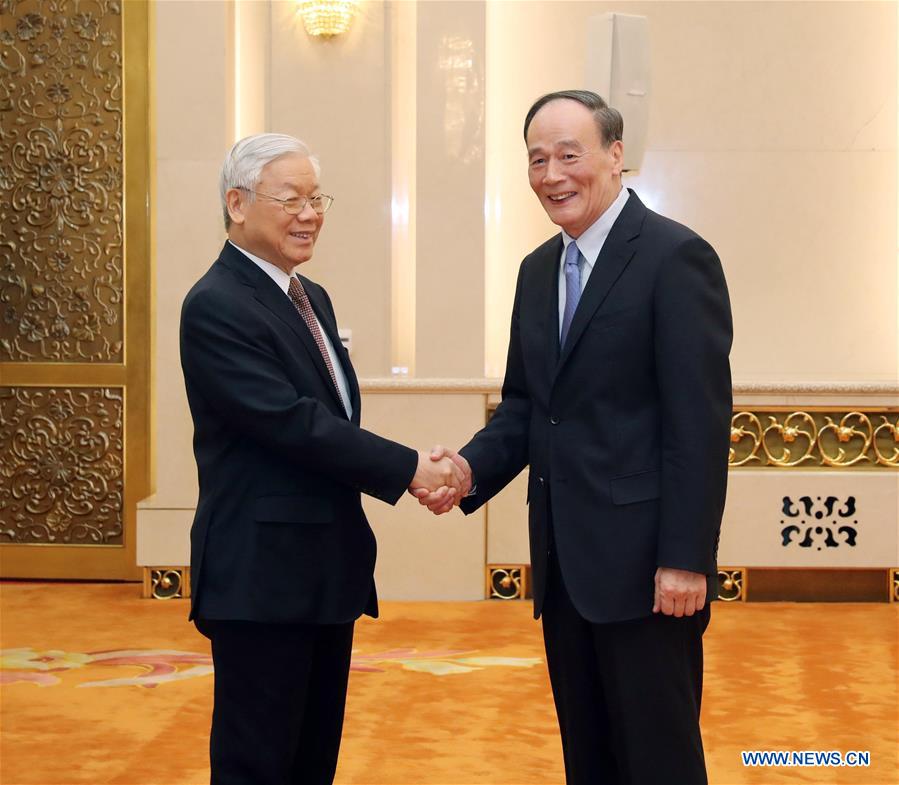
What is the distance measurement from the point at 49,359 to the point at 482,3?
280cm

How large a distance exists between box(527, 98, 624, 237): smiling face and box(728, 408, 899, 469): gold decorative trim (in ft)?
10.5

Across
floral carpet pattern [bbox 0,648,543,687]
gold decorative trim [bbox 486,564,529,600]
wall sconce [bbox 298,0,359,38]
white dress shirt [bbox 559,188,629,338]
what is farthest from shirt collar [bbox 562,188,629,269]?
wall sconce [bbox 298,0,359,38]

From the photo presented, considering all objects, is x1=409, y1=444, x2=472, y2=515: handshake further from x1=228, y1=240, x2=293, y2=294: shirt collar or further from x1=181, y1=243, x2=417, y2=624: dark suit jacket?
x1=228, y1=240, x2=293, y2=294: shirt collar

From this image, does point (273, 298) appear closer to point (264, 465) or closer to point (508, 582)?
point (264, 465)

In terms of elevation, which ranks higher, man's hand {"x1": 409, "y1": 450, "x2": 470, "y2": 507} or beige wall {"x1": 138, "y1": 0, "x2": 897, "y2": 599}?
beige wall {"x1": 138, "y1": 0, "x2": 897, "y2": 599}

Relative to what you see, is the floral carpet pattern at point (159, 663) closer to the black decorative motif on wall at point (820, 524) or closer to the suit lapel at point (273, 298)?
the black decorative motif on wall at point (820, 524)

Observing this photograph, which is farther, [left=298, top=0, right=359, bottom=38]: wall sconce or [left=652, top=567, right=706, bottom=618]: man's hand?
[left=298, top=0, right=359, bottom=38]: wall sconce

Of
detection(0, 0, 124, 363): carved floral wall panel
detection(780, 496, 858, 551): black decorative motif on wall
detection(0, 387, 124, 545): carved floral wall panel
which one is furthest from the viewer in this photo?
detection(0, 387, 124, 545): carved floral wall panel

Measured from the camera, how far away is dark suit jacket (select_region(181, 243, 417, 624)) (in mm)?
2168

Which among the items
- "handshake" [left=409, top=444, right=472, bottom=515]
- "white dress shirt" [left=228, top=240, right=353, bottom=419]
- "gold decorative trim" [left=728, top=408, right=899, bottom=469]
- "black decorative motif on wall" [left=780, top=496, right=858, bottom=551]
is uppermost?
"white dress shirt" [left=228, top=240, right=353, bottom=419]

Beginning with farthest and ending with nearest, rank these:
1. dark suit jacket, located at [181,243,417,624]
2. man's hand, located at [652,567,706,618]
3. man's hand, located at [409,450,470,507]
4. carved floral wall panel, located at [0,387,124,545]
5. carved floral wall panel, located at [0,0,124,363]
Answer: carved floral wall panel, located at [0,387,124,545]
carved floral wall panel, located at [0,0,124,363]
man's hand, located at [409,450,470,507]
dark suit jacket, located at [181,243,417,624]
man's hand, located at [652,567,706,618]

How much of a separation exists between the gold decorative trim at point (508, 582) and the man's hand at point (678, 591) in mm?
3172

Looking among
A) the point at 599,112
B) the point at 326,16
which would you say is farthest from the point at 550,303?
the point at 326,16

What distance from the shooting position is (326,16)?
526 centimetres
